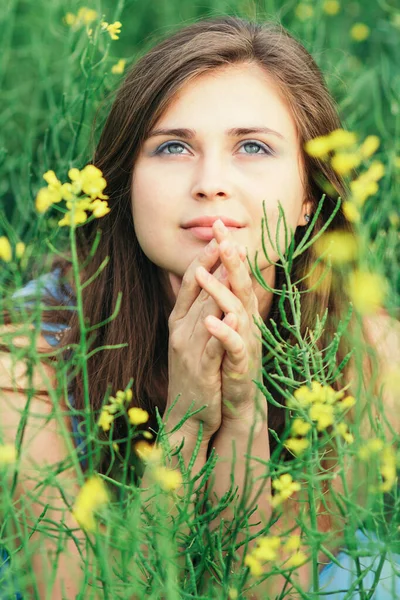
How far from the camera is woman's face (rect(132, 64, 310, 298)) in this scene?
5.28 feet

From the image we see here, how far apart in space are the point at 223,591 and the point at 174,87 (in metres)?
1.03

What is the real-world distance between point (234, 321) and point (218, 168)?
12.6 inches

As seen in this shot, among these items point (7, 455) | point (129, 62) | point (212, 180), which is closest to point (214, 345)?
point (212, 180)

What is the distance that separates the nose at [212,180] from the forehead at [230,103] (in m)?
0.07

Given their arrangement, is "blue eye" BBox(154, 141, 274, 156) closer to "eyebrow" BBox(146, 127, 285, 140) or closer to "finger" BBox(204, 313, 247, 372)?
"eyebrow" BBox(146, 127, 285, 140)

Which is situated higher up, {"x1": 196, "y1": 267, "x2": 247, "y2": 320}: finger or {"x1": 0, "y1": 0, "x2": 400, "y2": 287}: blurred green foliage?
{"x1": 0, "y1": 0, "x2": 400, "y2": 287}: blurred green foliage

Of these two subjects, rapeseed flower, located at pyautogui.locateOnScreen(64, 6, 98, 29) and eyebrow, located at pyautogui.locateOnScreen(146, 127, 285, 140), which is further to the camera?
rapeseed flower, located at pyautogui.locateOnScreen(64, 6, 98, 29)

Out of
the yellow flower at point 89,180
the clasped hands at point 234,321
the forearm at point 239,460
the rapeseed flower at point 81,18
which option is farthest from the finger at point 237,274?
the rapeseed flower at point 81,18

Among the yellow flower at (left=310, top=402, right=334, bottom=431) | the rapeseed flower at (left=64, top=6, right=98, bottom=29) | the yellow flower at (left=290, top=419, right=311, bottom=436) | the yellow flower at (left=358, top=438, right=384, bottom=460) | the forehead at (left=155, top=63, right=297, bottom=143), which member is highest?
the rapeseed flower at (left=64, top=6, right=98, bottom=29)

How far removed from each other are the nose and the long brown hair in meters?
0.21

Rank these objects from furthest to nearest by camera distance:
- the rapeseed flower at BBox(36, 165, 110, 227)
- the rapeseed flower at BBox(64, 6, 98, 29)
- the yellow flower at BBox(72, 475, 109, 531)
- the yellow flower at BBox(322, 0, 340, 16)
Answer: the yellow flower at BBox(322, 0, 340, 16) → the rapeseed flower at BBox(64, 6, 98, 29) → the rapeseed flower at BBox(36, 165, 110, 227) → the yellow flower at BBox(72, 475, 109, 531)

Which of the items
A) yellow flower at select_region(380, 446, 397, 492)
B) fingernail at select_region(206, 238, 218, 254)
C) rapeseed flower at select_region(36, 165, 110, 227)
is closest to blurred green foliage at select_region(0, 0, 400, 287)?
fingernail at select_region(206, 238, 218, 254)

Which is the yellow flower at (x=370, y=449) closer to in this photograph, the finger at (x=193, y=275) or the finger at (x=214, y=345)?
the finger at (x=214, y=345)

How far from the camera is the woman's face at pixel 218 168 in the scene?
1610mm
